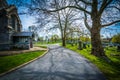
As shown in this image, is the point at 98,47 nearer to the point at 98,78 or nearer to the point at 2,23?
the point at 98,78

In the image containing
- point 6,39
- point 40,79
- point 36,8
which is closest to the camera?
point 40,79

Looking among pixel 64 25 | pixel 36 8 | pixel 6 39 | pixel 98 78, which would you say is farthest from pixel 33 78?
pixel 64 25

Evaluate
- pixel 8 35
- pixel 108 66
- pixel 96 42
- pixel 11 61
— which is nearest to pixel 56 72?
pixel 108 66

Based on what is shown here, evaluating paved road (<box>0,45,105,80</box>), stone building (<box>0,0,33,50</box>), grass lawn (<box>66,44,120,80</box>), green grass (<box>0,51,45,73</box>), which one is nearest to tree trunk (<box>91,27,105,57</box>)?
grass lawn (<box>66,44,120,80</box>)

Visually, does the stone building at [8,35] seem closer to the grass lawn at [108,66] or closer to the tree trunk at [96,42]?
the tree trunk at [96,42]

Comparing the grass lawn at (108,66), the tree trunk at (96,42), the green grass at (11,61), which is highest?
the tree trunk at (96,42)

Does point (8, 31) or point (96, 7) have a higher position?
point (96, 7)

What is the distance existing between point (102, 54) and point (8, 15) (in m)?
20.3

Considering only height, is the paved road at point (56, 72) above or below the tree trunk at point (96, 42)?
below

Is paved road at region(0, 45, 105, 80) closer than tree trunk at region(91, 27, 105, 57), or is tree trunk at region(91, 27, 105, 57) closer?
paved road at region(0, 45, 105, 80)

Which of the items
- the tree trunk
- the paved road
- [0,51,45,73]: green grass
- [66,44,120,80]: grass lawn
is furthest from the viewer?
the tree trunk

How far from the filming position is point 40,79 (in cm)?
795

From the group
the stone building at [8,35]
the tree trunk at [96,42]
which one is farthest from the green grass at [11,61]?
the stone building at [8,35]

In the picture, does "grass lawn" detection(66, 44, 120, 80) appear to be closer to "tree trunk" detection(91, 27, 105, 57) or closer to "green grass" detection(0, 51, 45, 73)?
"tree trunk" detection(91, 27, 105, 57)
